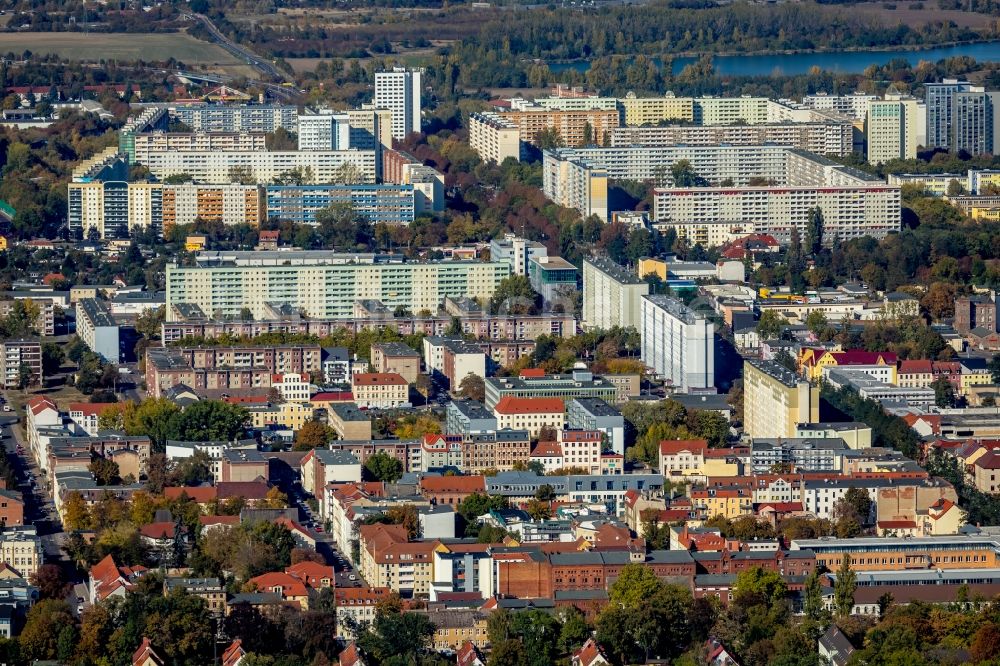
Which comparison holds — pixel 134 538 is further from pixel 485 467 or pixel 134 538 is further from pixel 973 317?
Result: pixel 973 317

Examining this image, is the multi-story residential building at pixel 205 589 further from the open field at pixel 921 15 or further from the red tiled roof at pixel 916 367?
the open field at pixel 921 15

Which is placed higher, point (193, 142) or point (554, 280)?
point (193, 142)

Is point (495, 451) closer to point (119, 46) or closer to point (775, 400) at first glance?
point (775, 400)

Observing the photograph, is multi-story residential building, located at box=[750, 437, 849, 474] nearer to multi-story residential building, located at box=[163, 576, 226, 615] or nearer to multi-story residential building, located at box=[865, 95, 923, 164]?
multi-story residential building, located at box=[163, 576, 226, 615]

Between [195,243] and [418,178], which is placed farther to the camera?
[418,178]

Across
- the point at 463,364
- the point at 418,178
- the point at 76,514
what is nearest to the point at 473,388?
the point at 463,364
